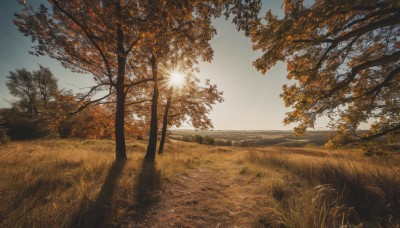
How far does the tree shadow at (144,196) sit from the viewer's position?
326cm

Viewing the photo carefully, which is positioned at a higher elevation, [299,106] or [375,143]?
[299,106]

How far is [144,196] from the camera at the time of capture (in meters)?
4.15

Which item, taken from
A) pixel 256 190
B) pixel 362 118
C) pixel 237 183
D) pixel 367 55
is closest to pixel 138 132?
pixel 237 183

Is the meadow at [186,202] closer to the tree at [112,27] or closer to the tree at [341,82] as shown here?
the tree at [341,82]

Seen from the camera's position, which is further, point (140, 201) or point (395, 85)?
point (395, 85)

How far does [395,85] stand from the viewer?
5809mm

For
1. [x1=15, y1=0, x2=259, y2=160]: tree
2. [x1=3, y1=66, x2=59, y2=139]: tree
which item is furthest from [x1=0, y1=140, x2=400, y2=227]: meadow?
[x1=3, y1=66, x2=59, y2=139]: tree

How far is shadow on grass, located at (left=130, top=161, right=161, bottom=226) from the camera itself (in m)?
3.21

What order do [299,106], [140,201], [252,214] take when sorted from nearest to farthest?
1. [252,214]
2. [140,201]
3. [299,106]

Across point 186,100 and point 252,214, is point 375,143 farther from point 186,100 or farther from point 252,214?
point 186,100

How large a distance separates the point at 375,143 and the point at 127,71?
1131 cm

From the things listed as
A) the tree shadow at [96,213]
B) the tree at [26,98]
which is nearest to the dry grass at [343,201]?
the tree shadow at [96,213]

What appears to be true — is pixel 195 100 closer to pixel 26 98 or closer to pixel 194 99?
pixel 194 99

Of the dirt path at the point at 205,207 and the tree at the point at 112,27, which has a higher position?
the tree at the point at 112,27
